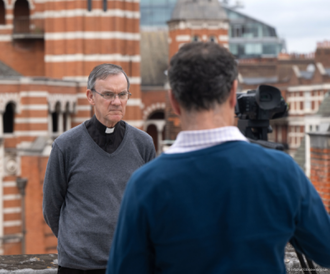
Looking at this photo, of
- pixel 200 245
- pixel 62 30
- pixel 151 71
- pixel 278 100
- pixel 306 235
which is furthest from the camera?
pixel 151 71

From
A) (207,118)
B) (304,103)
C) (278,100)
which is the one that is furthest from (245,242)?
(304,103)

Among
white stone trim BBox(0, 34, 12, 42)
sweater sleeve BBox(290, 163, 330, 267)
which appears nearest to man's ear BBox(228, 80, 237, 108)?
sweater sleeve BBox(290, 163, 330, 267)

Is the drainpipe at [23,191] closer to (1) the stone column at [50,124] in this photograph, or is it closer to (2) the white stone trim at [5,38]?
(1) the stone column at [50,124]

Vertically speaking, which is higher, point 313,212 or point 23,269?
point 313,212

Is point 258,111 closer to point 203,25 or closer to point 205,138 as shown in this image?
point 205,138

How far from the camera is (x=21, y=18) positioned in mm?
23109

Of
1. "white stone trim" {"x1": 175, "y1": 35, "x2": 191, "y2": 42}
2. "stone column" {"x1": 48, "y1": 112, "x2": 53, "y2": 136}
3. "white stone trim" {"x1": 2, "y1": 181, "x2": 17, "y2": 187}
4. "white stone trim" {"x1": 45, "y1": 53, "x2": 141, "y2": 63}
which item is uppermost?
"white stone trim" {"x1": 175, "y1": 35, "x2": 191, "y2": 42}

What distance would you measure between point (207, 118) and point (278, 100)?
54cm

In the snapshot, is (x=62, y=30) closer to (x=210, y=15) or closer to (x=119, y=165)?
(x=210, y=15)

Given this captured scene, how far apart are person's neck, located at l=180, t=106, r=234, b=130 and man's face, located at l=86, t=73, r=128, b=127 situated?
1.11m

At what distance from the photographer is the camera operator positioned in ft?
5.14

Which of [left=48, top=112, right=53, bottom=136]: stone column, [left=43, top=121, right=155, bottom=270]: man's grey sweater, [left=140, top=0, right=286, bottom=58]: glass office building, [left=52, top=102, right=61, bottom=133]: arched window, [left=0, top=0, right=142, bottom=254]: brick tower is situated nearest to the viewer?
[left=43, top=121, right=155, bottom=270]: man's grey sweater

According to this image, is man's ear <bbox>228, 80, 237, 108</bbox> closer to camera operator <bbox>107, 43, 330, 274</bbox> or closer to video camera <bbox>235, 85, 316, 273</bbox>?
camera operator <bbox>107, 43, 330, 274</bbox>

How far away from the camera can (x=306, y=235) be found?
1.67 m
